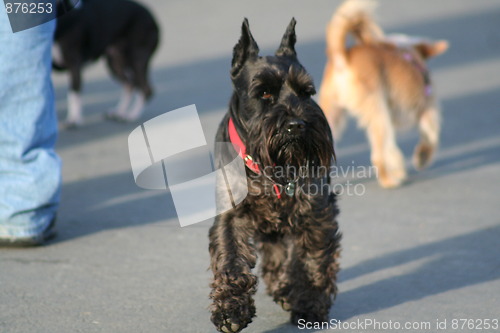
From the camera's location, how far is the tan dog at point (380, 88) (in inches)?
250

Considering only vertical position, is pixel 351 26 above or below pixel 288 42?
below

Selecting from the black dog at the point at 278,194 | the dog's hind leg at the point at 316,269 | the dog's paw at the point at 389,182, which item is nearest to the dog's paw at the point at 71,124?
the dog's paw at the point at 389,182

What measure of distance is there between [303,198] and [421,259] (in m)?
1.35

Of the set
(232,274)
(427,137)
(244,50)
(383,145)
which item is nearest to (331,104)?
(383,145)

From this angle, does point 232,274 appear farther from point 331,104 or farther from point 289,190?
point 331,104

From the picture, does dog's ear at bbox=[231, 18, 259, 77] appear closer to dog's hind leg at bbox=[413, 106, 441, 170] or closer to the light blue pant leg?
the light blue pant leg

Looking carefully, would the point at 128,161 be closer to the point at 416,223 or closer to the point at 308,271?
the point at 416,223

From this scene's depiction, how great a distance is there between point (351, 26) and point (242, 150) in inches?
125

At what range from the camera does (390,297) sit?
416 cm

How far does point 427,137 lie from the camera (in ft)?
21.5

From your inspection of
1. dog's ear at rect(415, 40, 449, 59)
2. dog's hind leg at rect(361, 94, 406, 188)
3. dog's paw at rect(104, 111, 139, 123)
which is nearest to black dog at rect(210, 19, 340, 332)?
dog's hind leg at rect(361, 94, 406, 188)

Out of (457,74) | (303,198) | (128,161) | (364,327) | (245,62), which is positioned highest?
(245,62)

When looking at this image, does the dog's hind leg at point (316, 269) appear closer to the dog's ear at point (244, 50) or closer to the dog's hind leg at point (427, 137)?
the dog's ear at point (244, 50)

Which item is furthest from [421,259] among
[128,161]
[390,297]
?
[128,161]
